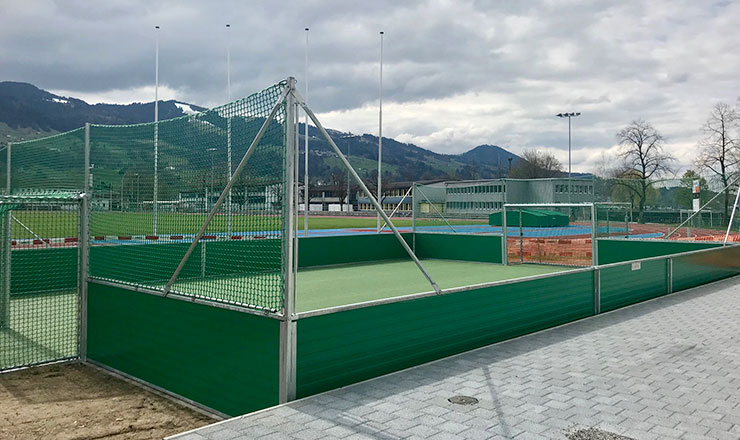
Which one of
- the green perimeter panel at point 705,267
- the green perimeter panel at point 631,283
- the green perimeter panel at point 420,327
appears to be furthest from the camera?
the green perimeter panel at point 705,267

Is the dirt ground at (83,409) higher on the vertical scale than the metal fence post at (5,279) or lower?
lower

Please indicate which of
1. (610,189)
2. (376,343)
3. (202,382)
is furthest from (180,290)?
(610,189)

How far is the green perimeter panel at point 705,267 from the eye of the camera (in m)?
12.5

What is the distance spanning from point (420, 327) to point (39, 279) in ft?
25.2

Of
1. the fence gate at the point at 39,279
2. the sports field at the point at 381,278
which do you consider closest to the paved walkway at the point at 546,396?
the sports field at the point at 381,278

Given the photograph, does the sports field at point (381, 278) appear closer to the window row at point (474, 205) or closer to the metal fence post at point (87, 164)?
the metal fence post at point (87, 164)

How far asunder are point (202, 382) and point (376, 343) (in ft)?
6.60

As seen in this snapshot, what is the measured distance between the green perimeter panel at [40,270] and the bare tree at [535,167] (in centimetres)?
9812

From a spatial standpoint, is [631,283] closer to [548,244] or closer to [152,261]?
[548,244]

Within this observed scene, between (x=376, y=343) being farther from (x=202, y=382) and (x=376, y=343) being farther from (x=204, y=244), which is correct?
(x=204, y=244)

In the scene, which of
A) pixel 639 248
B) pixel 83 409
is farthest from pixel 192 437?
pixel 639 248

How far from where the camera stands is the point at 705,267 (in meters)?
13.8

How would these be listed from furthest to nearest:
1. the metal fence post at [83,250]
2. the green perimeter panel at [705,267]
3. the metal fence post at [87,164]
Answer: the green perimeter panel at [705,267] < the metal fence post at [87,164] < the metal fence post at [83,250]

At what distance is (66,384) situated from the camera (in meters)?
7.19
